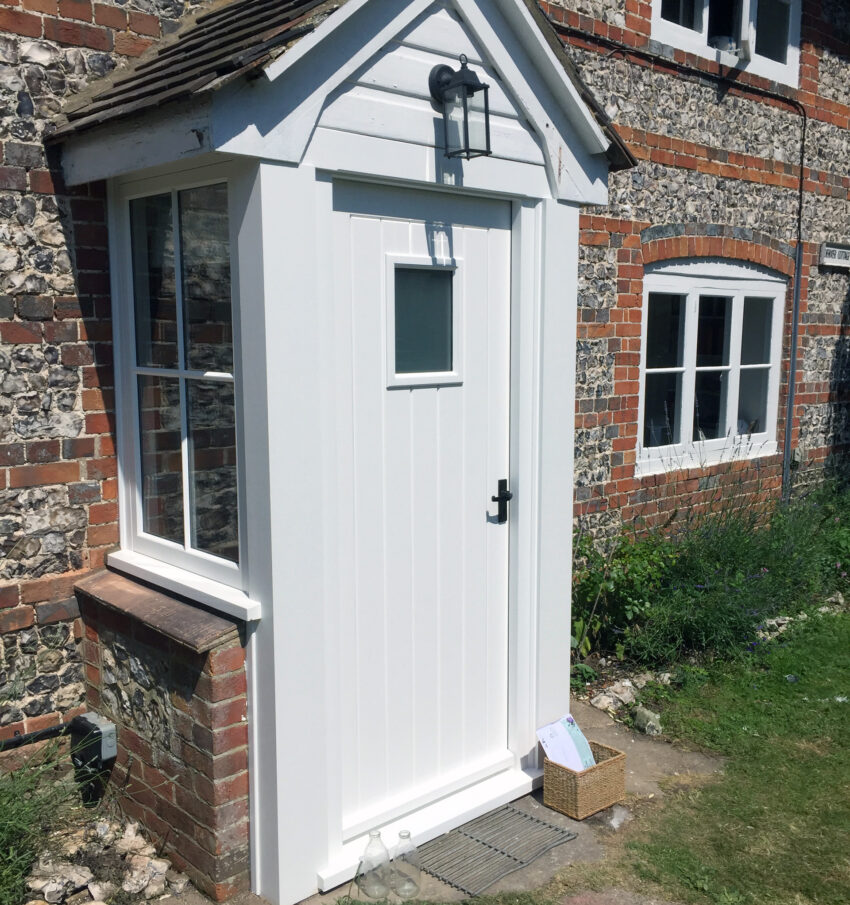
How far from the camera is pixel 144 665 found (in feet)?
11.9

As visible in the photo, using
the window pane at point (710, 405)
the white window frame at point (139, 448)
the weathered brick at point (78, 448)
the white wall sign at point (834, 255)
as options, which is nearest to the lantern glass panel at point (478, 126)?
the white window frame at point (139, 448)

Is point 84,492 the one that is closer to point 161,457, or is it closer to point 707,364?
point 161,457

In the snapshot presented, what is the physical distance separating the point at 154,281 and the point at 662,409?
4209mm

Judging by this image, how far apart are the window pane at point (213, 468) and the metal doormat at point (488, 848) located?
1.48 m

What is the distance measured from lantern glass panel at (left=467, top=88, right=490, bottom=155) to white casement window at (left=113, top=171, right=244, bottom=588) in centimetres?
96

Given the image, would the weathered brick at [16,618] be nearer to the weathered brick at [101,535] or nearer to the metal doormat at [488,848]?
the weathered brick at [101,535]

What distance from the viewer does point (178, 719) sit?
349cm

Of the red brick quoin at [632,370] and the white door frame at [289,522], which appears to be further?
the red brick quoin at [632,370]

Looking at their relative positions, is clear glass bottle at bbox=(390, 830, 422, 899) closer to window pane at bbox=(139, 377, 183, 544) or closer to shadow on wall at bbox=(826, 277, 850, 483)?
window pane at bbox=(139, 377, 183, 544)

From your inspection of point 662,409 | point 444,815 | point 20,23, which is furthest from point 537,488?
point 662,409

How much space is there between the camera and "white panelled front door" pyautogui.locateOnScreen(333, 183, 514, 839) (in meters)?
3.53

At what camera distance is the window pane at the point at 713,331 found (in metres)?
7.10

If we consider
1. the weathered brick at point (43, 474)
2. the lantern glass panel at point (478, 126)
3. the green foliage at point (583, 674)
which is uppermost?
the lantern glass panel at point (478, 126)

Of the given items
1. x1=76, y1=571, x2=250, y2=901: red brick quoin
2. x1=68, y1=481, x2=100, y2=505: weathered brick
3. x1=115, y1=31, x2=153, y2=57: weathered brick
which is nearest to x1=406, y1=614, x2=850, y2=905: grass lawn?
x1=76, y1=571, x2=250, y2=901: red brick quoin
